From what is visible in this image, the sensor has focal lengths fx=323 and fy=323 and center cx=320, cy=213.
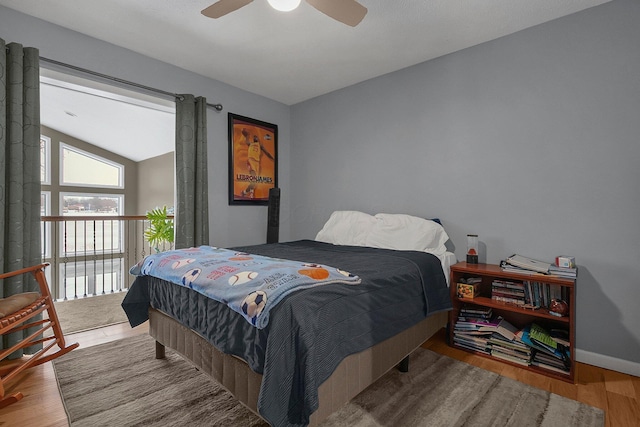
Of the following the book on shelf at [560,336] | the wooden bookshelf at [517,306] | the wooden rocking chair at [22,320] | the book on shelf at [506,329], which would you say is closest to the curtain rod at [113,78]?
the wooden rocking chair at [22,320]

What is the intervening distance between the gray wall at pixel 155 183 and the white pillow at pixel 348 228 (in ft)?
15.2

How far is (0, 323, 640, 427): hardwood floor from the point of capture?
1.61 metres

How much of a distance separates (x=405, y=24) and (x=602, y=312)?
2.42 meters

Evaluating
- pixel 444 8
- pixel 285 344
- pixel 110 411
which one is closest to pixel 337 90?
pixel 444 8

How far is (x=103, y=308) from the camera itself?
133 inches

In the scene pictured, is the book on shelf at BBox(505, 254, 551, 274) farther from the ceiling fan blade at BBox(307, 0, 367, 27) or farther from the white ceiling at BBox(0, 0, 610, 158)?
the ceiling fan blade at BBox(307, 0, 367, 27)

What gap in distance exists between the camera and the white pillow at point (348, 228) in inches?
121

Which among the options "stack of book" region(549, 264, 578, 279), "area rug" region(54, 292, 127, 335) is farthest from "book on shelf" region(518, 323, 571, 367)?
"area rug" region(54, 292, 127, 335)

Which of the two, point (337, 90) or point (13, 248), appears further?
point (337, 90)

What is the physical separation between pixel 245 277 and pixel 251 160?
98.5 inches

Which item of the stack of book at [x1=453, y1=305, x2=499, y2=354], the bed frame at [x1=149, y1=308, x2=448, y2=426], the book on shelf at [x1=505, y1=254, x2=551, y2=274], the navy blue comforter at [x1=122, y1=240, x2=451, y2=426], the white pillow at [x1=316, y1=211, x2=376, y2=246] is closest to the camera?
the navy blue comforter at [x1=122, y1=240, x2=451, y2=426]

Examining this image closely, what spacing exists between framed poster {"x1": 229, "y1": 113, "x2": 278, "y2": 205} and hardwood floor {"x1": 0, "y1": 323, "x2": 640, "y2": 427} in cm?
219

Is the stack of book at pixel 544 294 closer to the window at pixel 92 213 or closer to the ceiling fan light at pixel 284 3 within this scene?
the ceiling fan light at pixel 284 3

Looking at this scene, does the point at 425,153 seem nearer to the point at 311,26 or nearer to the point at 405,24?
the point at 405,24
